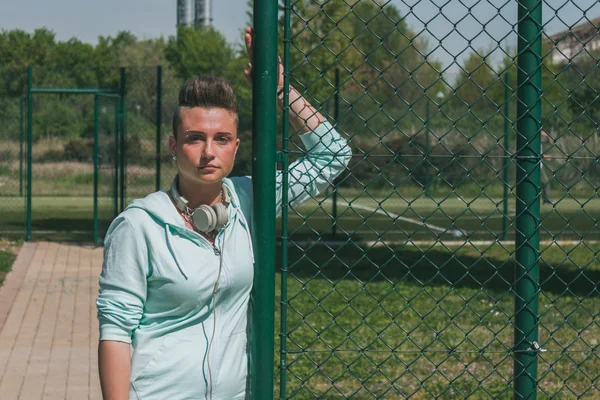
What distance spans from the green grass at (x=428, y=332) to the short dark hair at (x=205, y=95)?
0.91 meters

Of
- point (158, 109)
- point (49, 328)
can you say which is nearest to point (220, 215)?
point (49, 328)

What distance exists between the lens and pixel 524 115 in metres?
3.35

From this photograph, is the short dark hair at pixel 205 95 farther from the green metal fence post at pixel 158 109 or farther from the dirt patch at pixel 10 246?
the green metal fence post at pixel 158 109

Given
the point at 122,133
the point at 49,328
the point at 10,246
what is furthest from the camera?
the point at 122,133

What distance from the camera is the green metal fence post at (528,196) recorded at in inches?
130

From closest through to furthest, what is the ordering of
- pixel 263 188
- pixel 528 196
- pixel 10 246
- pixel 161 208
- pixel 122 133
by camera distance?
pixel 161 208, pixel 263 188, pixel 528 196, pixel 10 246, pixel 122 133

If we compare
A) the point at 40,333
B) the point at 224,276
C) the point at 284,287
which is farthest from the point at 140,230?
the point at 40,333

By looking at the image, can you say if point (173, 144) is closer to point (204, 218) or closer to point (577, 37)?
point (204, 218)

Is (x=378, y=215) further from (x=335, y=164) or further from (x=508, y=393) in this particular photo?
(x=335, y=164)

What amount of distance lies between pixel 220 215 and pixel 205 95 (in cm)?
34

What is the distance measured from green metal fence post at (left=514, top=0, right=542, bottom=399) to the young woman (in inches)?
45.2

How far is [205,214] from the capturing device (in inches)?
103

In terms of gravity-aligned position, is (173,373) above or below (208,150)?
below

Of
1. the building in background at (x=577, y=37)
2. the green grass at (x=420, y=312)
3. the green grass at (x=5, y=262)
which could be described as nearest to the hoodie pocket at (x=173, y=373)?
the green grass at (x=420, y=312)
